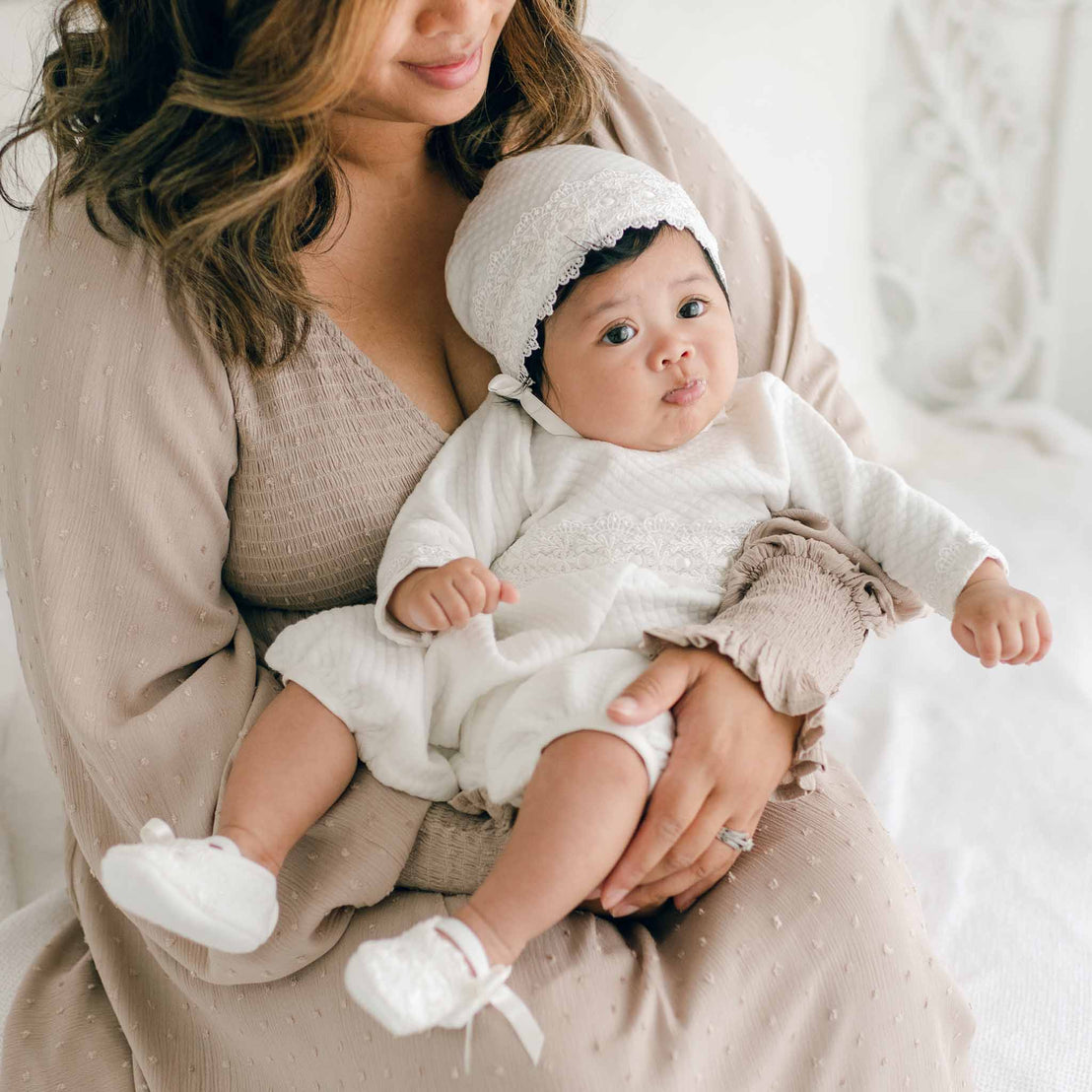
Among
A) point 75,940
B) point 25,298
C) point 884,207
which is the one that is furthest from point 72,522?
point 884,207

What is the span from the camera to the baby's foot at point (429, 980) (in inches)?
32.1

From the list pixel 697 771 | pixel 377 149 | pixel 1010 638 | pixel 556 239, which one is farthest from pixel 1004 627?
pixel 377 149

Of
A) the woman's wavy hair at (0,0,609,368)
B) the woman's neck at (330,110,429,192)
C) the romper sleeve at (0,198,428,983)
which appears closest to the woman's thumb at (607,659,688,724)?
the romper sleeve at (0,198,428,983)

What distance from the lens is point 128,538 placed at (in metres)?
1.09

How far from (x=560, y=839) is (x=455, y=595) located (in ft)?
0.73

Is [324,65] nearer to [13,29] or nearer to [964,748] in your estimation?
[13,29]

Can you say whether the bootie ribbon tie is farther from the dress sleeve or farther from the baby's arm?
the baby's arm

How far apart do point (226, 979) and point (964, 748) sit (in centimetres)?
96

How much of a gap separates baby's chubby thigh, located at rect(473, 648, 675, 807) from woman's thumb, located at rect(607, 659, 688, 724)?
0.01 meters

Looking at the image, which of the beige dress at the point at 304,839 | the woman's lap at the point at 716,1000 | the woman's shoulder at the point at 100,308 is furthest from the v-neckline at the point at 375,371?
the woman's lap at the point at 716,1000

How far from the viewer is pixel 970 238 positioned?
97.3 inches

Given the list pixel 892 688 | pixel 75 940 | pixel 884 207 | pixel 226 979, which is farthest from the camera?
pixel 884 207

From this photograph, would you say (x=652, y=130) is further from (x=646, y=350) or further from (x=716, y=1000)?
(x=716, y=1000)

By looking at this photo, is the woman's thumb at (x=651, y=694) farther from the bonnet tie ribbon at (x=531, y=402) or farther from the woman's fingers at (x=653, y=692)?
the bonnet tie ribbon at (x=531, y=402)
